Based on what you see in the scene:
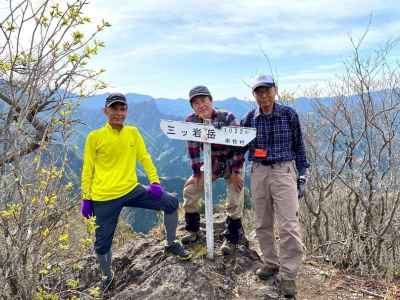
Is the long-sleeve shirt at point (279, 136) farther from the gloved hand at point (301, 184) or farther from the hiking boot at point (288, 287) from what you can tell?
the hiking boot at point (288, 287)

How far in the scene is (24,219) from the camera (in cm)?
284

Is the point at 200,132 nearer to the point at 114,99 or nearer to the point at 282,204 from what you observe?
the point at 114,99

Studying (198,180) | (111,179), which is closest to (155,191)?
(111,179)

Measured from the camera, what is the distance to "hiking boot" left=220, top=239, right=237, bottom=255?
200 inches

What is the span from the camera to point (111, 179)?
4387 mm

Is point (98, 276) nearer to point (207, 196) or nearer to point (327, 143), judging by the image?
point (207, 196)

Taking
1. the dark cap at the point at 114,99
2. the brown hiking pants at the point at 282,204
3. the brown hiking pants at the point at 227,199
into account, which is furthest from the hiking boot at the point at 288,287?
the dark cap at the point at 114,99

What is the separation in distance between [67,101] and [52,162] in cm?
47

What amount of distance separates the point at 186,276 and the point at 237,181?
125cm

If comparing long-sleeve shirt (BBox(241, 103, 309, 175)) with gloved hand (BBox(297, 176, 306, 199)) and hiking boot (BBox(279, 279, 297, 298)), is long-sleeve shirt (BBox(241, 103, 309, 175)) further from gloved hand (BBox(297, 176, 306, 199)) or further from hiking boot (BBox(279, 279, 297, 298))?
hiking boot (BBox(279, 279, 297, 298))

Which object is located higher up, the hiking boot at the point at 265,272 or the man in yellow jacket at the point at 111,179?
the man in yellow jacket at the point at 111,179

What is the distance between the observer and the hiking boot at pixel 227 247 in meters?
5.09

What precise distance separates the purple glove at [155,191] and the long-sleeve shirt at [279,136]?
111 centimetres

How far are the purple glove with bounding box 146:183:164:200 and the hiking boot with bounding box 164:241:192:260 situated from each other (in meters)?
0.70
